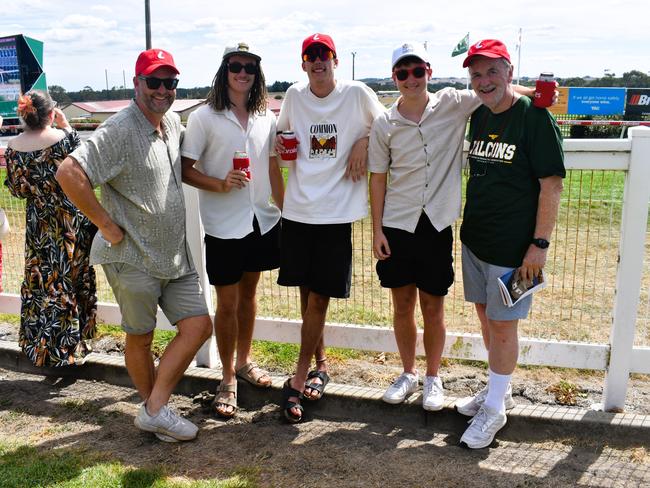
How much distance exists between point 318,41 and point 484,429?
2447 millimetres

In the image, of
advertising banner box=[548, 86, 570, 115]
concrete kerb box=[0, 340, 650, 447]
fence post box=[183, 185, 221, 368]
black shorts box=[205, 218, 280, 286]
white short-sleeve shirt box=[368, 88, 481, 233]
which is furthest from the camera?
advertising banner box=[548, 86, 570, 115]

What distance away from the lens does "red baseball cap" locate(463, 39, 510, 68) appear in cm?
328

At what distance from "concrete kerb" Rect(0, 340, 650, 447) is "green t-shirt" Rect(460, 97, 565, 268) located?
108 cm

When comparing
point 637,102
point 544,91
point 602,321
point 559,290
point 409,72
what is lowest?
point 602,321

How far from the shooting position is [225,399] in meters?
4.25

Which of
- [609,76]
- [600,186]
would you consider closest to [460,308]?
[600,186]

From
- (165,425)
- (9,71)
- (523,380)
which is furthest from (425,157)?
(9,71)

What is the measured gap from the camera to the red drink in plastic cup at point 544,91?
127 inches

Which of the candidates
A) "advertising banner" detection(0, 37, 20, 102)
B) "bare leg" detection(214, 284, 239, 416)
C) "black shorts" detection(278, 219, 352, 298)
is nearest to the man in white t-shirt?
"black shorts" detection(278, 219, 352, 298)

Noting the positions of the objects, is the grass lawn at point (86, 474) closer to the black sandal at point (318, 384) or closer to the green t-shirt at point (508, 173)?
the black sandal at point (318, 384)

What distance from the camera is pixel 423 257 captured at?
382cm

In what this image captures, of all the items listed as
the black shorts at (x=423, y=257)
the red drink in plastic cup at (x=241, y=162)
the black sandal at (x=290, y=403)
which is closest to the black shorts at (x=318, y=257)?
the black shorts at (x=423, y=257)

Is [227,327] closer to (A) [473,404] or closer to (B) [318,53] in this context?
(A) [473,404]

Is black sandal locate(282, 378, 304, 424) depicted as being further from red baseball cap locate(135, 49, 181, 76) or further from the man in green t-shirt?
red baseball cap locate(135, 49, 181, 76)
